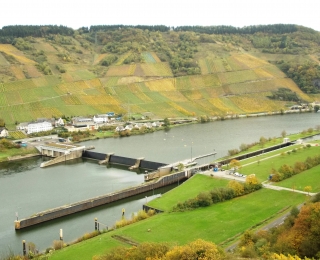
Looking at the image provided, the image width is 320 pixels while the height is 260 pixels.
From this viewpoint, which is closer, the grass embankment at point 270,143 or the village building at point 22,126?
the grass embankment at point 270,143

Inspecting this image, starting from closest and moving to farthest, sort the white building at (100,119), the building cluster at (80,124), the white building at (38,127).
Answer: the white building at (38,127) → the building cluster at (80,124) → the white building at (100,119)

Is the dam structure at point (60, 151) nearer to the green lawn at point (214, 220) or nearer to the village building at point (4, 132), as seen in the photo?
the village building at point (4, 132)

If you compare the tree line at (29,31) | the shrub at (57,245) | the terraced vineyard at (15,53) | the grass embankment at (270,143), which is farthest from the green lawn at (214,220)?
the tree line at (29,31)

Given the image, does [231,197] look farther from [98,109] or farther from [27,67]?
[27,67]

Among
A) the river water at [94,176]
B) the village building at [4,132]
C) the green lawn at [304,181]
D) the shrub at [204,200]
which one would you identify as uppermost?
the village building at [4,132]

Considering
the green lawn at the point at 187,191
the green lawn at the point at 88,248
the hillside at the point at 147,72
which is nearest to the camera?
the green lawn at the point at 88,248

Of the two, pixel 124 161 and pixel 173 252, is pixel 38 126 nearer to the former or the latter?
pixel 124 161
